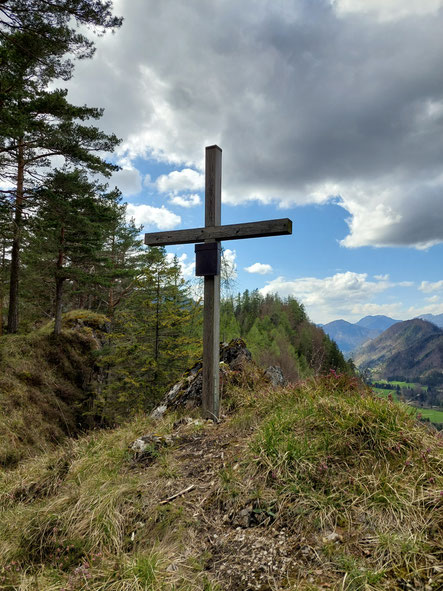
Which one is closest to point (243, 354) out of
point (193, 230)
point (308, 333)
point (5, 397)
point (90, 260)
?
point (193, 230)

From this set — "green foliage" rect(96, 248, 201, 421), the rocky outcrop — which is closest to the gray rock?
the rocky outcrop

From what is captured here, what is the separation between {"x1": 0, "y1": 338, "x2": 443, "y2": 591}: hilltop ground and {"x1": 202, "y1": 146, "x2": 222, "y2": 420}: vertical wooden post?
101cm

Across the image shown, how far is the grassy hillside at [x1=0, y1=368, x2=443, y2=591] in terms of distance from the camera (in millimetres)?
2264

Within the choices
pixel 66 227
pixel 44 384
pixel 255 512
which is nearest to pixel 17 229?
pixel 66 227

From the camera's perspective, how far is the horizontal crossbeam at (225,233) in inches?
183

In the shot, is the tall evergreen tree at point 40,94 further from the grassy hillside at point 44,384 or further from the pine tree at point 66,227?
the grassy hillside at point 44,384

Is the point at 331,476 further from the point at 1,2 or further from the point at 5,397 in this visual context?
the point at 1,2

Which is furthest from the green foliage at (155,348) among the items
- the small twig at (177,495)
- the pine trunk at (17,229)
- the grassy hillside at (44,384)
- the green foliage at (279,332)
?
the green foliage at (279,332)

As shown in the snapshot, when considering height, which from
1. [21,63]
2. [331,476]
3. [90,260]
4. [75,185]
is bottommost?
[331,476]

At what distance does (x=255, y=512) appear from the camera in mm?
2828

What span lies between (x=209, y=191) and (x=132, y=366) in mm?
10721

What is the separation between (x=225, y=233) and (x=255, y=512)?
359 cm

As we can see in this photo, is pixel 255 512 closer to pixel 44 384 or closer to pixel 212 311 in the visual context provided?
pixel 212 311

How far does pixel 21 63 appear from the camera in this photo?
943 centimetres
